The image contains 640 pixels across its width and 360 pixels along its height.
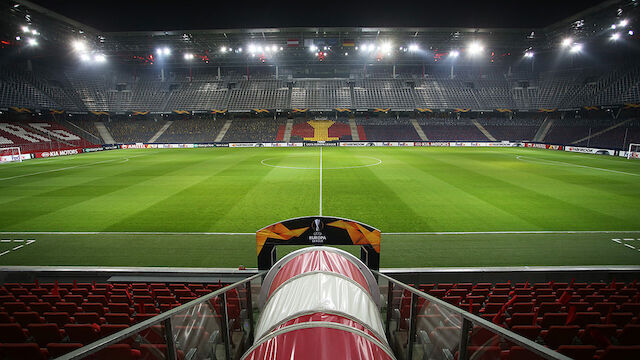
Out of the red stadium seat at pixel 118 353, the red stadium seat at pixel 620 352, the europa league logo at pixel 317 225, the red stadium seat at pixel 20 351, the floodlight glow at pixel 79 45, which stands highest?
the floodlight glow at pixel 79 45

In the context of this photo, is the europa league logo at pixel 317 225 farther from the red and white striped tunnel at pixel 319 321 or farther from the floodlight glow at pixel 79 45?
the floodlight glow at pixel 79 45

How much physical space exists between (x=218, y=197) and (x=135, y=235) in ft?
19.7

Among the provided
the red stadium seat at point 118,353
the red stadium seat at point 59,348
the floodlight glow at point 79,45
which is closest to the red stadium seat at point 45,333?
the red stadium seat at point 59,348

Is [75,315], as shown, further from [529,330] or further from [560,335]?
[560,335]

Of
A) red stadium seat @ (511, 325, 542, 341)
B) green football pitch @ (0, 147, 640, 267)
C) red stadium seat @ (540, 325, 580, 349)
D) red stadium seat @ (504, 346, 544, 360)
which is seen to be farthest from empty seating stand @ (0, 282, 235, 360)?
red stadium seat @ (540, 325, 580, 349)

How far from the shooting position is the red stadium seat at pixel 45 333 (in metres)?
4.59

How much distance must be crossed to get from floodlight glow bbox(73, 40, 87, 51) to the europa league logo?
202 ft

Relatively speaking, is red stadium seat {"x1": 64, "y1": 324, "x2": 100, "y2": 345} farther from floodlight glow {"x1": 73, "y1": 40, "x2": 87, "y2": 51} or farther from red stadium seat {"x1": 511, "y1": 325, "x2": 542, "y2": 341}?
floodlight glow {"x1": 73, "y1": 40, "x2": 87, "y2": 51}

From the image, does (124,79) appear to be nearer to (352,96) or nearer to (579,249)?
(352,96)

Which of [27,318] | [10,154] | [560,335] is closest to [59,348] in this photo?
[27,318]

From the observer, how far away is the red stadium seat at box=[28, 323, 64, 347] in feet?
15.0

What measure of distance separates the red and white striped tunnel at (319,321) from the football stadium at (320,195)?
20 millimetres

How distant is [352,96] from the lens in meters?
66.1

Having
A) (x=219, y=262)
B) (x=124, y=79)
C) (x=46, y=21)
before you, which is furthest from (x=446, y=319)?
(x=124, y=79)
